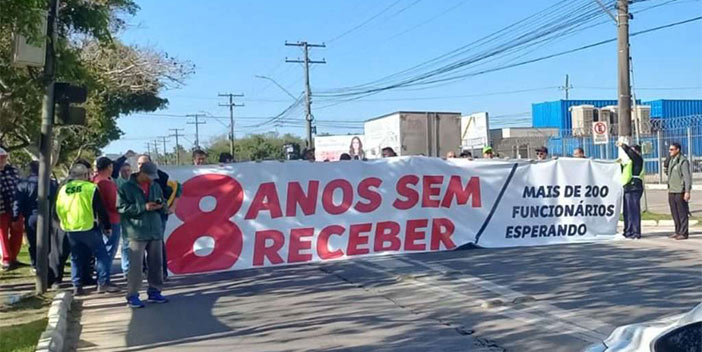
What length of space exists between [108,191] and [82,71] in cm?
187

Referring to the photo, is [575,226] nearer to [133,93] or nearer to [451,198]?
[451,198]

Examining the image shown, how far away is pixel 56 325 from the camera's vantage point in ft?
25.0

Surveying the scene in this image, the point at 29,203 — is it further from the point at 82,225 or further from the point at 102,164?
the point at 82,225

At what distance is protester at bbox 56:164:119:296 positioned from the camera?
9.91 m

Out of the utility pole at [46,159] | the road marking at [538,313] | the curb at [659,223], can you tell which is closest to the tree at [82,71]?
the utility pole at [46,159]

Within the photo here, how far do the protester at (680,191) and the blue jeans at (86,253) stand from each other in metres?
9.90

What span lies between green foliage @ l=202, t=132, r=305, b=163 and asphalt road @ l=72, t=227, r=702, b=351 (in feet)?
255

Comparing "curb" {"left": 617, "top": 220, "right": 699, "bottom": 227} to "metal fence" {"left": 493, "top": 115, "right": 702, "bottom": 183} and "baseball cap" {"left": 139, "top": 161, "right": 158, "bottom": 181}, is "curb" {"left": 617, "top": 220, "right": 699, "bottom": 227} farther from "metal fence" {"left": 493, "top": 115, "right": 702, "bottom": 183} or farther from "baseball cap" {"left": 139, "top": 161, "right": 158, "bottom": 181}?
"baseball cap" {"left": 139, "top": 161, "right": 158, "bottom": 181}

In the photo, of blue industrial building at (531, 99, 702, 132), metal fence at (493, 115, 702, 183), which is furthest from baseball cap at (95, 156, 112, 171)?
blue industrial building at (531, 99, 702, 132)

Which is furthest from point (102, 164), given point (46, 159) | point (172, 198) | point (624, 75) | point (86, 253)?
point (624, 75)

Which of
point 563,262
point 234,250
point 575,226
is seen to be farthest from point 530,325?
point 575,226

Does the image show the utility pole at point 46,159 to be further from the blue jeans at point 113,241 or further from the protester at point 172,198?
the protester at point 172,198

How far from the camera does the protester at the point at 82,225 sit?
991cm

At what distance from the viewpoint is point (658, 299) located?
8422 millimetres
